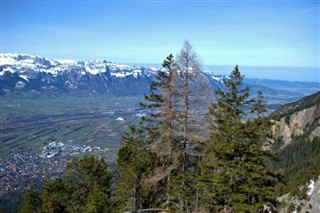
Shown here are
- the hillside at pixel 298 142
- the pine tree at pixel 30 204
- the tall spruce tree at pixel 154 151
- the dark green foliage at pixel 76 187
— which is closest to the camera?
the tall spruce tree at pixel 154 151

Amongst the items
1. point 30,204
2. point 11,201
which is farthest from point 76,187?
point 11,201

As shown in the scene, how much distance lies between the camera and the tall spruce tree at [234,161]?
19.5 metres

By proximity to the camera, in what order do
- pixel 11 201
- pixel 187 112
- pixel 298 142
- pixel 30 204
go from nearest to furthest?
pixel 187 112 → pixel 30 204 → pixel 11 201 → pixel 298 142

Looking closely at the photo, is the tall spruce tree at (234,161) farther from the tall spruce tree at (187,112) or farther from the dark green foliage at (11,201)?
the dark green foliage at (11,201)

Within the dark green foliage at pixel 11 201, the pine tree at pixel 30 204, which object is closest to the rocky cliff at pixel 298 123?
the dark green foliage at pixel 11 201

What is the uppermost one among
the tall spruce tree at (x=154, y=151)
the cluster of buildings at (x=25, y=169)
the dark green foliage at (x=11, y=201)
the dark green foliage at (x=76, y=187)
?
the tall spruce tree at (x=154, y=151)

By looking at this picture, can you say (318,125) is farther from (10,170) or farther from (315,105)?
(10,170)

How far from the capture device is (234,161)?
1947 cm

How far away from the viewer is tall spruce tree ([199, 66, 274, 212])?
19500 mm

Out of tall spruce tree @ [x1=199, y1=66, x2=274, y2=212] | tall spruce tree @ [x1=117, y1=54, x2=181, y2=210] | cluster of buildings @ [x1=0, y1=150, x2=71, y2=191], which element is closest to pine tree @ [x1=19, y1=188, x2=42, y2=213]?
tall spruce tree @ [x1=117, y1=54, x2=181, y2=210]

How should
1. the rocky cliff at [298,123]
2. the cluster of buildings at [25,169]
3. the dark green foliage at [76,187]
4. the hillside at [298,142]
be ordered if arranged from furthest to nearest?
the cluster of buildings at [25,169] < the rocky cliff at [298,123] < the hillside at [298,142] < the dark green foliage at [76,187]

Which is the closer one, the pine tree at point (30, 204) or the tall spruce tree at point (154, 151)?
the tall spruce tree at point (154, 151)

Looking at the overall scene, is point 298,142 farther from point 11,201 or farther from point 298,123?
point 11,201

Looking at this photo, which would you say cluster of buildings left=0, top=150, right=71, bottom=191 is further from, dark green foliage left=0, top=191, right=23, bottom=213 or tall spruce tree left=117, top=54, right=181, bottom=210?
tall spruce tree left=117, top=54, right=181, bottom=210
